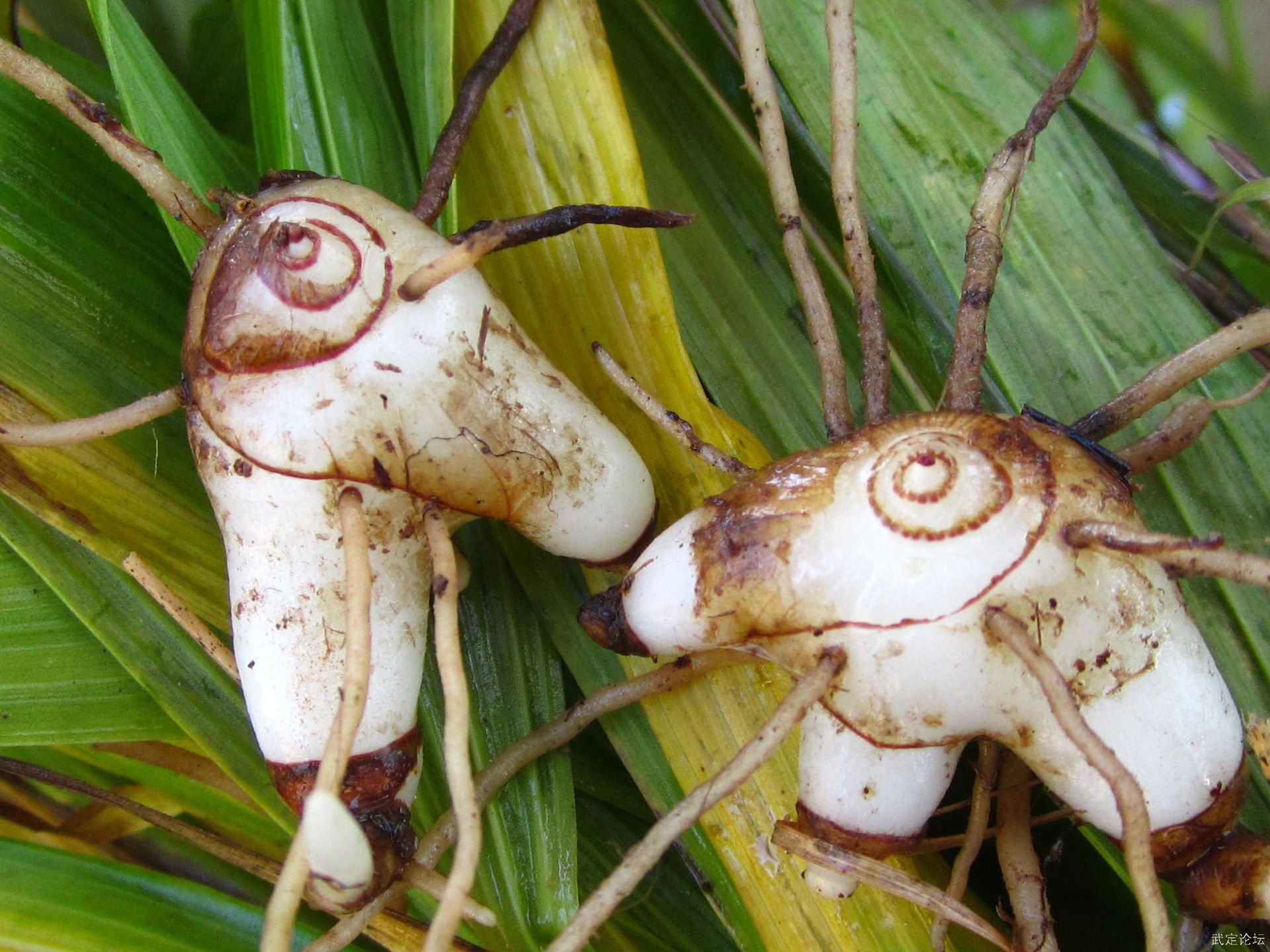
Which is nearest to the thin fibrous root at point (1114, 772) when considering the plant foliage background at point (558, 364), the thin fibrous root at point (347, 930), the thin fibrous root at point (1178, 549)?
the thin fibrous root at point (1178, 549)

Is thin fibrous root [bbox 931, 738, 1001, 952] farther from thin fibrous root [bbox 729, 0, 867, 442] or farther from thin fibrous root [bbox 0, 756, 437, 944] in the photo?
thin fibrous root [bbox 0, 756, 437, 944]

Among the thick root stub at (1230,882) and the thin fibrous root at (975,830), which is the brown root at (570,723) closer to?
the thin fibrous root at (975,830)

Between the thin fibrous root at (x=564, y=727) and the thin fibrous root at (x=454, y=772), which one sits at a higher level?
the thin fibrous root at (x=454, y=772)

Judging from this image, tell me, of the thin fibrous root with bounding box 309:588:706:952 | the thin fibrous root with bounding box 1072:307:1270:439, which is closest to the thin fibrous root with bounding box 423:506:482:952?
the thin fibrous root with bounding box 309:588:706:952

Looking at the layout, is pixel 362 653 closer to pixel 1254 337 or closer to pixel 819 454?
pixel 819 454

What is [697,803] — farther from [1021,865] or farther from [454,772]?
[1021,865]

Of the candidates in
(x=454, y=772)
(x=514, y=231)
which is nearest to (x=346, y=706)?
(x=454, y=772)
